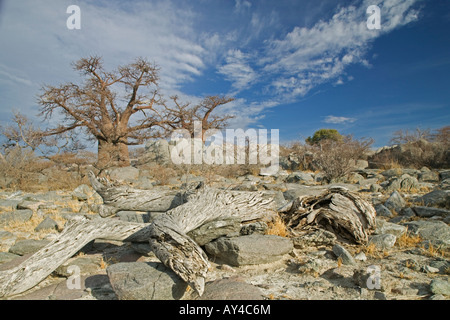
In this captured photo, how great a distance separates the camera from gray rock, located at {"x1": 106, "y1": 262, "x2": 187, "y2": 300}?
2.88 m

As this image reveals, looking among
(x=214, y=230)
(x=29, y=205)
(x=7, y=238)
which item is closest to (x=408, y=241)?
(x=214, y=230)

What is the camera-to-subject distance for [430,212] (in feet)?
19.8

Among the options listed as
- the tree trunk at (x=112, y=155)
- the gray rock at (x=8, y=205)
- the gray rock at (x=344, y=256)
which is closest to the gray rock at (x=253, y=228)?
the gray rock at (x=344, y=256)

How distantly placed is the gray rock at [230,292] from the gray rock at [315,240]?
1808 mm

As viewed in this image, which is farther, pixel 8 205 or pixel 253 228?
pixel 8 205

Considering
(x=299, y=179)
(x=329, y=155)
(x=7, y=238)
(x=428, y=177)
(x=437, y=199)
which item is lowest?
(x=7, y=238)

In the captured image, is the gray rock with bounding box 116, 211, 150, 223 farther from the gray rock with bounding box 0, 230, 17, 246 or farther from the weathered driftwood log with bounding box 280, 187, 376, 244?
the weathered driftwood log with bounding box 280, 187, 376, 244

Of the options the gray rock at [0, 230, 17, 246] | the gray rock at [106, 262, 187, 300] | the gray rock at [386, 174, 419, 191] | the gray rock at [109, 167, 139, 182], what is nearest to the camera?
the gray rock at [106, 262, 187, 300]

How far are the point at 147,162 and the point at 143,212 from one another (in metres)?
16.0

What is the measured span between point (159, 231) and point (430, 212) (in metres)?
6.22

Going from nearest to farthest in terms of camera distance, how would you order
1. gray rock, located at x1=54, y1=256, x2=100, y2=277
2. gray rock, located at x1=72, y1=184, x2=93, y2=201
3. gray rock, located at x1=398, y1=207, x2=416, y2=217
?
gray rock, located at x1=54, y1=256, x2=100, y2=277
gray rock, located at x1=398, y1=207, x2=416, y2=217
gray rock, located at x1=72, y1=184, x2=93, y2=201

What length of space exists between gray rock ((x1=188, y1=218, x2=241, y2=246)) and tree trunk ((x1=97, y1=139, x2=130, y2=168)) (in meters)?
11.7

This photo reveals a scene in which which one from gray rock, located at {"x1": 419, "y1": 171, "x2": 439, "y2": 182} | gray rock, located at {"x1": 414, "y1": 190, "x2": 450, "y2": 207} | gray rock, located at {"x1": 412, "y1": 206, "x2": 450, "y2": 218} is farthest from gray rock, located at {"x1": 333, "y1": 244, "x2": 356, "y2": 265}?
gray rock, located at {"x1": 419, "y1": 171, "x2": 439, "y2": 182}

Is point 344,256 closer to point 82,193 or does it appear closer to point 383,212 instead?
point 383,212
